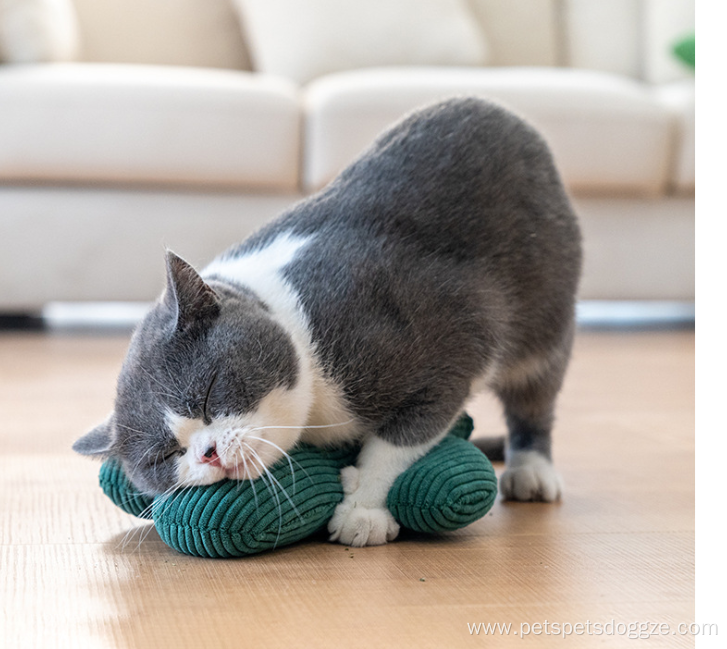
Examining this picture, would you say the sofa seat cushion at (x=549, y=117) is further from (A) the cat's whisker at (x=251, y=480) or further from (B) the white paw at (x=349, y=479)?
(A) the cat's whisker at (x=251, y=480)

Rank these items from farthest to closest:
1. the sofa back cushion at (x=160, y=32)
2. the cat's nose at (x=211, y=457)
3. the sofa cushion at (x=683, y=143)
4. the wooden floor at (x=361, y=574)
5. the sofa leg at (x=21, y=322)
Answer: the sofa back cushion at (x=160, y=32) → the sofa leg at (x=21, y=322) → the sofa cushion at (x=683, y=143) → the cat's nose at (x=211, y=457) → the wooden floor at (x=361, y=574)

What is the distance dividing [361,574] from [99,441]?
35 centimetres

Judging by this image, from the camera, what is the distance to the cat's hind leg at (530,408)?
49.7 inches

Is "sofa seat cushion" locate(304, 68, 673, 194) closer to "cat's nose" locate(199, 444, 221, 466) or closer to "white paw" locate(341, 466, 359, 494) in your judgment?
"white paw" locate(341, 466, 359, 494)

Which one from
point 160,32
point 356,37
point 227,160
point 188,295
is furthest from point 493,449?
point 160,32

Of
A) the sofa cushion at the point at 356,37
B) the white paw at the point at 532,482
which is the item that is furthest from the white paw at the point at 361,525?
the sofa cushion at the point at 356,37

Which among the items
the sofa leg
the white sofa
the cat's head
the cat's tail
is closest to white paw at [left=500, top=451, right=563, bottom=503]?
the cat's tail

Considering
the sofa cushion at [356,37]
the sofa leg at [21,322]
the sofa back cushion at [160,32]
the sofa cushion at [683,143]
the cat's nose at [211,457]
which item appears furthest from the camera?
the sofa back cushion at [160,32]

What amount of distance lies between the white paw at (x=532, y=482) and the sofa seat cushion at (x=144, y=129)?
1.61m

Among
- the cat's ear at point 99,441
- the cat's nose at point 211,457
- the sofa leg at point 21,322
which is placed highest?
the cat's nose at point 211,457

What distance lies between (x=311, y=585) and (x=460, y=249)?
473mm

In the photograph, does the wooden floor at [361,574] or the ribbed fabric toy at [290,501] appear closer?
the wooden floor at [361,574]

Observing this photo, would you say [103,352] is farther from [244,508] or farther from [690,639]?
[690,639]

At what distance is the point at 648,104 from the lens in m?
2.76
